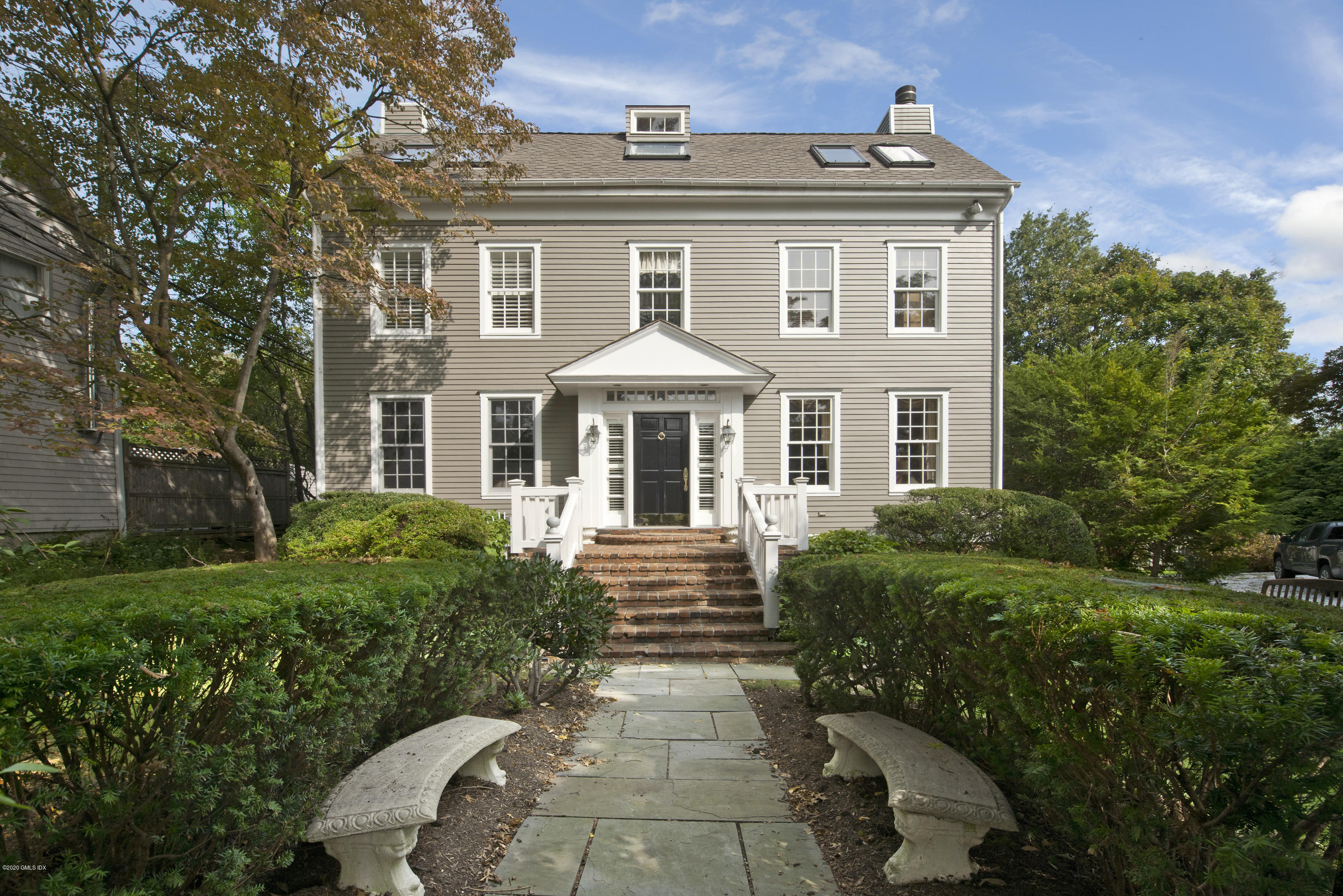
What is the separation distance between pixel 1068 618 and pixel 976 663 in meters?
0.86

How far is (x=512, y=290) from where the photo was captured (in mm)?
13133

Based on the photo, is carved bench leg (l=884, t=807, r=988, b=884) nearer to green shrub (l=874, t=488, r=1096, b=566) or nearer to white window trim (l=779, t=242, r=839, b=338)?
green shrub (l=874, t=488, r=1096, b=566)

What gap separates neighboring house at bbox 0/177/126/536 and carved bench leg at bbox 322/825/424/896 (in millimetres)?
9733

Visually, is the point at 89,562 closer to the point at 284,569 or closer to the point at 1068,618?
the point at 284,569

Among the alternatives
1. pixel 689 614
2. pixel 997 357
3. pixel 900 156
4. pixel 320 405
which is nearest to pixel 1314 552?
pixel 997 357

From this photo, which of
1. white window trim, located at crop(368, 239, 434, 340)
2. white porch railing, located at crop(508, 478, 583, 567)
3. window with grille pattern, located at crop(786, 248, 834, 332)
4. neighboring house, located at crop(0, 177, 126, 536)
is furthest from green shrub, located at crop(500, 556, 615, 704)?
window with grille pattern, located at crop(786, 248, 834, 332)

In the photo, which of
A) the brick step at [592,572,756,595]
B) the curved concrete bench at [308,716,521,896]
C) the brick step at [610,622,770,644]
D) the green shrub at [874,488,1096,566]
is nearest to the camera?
the curved concrete bench at [308,716,521,896]

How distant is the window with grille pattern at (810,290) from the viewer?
13.3 m

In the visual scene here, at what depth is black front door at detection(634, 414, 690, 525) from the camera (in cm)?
1257

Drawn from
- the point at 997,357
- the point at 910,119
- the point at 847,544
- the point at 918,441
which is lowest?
the point at 847,544

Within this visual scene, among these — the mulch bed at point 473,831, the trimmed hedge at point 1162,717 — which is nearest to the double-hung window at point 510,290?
the mulch bed at point 473,831

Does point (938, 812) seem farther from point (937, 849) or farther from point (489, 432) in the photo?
point (489, 432)

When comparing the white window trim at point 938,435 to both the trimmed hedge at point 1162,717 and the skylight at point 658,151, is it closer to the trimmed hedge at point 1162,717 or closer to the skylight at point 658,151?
the skylight at point 658,151

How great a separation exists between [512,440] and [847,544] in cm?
669
